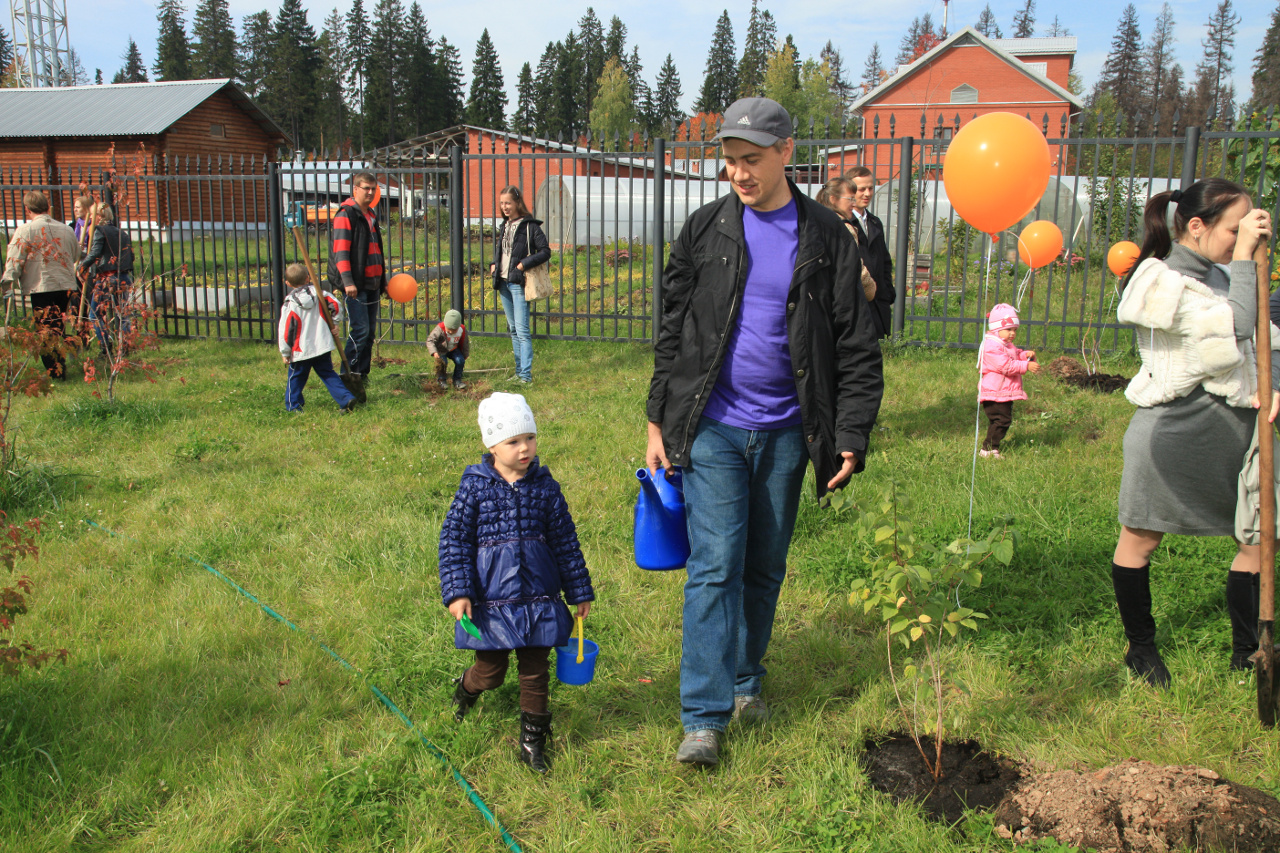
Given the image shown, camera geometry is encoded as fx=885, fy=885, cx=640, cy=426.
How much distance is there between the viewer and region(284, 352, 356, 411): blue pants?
25.5 feet

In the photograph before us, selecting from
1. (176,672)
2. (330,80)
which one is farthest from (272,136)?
(330,80)

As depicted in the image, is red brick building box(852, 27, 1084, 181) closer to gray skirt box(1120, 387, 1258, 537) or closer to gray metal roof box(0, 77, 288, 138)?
gray metal roof box(0, 77, 288, 138)

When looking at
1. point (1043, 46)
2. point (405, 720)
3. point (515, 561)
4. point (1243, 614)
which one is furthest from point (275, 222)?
point (1043, 46)

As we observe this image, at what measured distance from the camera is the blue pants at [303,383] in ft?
25.5

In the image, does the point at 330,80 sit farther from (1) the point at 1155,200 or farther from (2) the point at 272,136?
(1) the point at 1155,200

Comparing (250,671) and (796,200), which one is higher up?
(796,200)

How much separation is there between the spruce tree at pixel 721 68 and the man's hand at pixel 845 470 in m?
101

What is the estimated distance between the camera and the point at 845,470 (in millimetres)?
2730

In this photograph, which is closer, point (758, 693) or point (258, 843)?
point (258, 843)

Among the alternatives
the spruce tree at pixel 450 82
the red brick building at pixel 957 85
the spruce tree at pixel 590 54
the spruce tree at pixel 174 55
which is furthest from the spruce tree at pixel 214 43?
the red brick building at pixel 957 85

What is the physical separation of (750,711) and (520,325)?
6.35 meters

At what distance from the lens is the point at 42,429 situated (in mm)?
7145

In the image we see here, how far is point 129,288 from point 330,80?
81.7 meters

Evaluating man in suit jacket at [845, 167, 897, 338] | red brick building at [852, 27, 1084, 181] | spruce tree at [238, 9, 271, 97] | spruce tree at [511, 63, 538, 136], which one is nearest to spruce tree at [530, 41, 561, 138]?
spruce tree at [511, 63, 538, 136]
